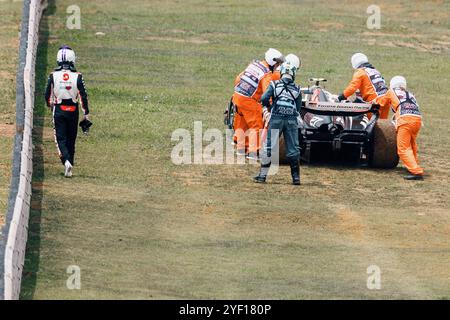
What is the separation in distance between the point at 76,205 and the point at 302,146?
5.02 m

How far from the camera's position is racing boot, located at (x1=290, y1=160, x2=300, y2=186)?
70.4ft

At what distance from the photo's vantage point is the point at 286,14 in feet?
128

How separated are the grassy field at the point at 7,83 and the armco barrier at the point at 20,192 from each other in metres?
0.80

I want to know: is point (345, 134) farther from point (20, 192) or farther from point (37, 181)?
point (20, 192)

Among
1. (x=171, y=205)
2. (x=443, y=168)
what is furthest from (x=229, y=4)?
(x=171, y=205)

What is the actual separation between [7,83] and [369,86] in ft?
27.6

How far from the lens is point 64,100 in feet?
69.3

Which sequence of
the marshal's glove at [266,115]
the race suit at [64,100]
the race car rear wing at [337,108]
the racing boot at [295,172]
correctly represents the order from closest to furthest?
the race suit at [64,100] < the racing boot at [295,172] < the race car rear wing at [337,108] < the marshal's glove at [266,115]

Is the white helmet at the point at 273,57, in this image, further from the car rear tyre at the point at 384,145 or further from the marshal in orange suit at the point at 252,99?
the car rear tyre at the point at 384,145

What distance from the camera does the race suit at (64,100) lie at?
21.0 meters

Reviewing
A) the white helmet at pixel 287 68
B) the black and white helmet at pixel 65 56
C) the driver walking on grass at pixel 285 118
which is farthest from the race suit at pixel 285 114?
the black and white helmet at pixel 65 56

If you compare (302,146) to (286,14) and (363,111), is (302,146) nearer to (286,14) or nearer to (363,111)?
(363,111)

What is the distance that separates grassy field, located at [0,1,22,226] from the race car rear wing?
510 cm

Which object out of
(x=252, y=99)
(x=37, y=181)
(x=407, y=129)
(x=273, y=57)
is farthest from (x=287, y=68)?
(x=37, y=181)
